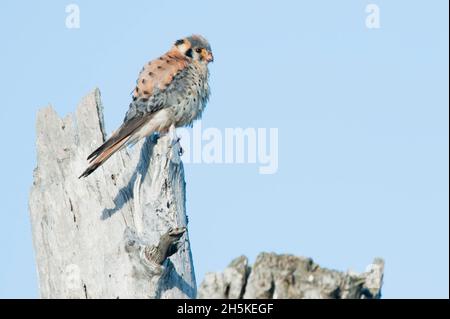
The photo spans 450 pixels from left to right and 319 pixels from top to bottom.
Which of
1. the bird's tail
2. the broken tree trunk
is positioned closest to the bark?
the broken tree trunk

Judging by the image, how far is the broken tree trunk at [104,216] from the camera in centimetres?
584

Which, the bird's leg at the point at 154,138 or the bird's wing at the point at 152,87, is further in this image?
the bird's wing at the point at 152,87

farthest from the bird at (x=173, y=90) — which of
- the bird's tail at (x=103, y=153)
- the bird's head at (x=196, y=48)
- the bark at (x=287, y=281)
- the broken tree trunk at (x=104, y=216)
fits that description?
the bark at (x=287, y=281)

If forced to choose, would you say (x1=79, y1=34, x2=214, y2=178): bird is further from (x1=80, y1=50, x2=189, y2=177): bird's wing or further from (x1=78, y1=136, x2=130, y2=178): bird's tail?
(x1=78, y1=136, x2=130, y2=178): bird's tail

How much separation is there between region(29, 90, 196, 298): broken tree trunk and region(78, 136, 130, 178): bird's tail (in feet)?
0.17

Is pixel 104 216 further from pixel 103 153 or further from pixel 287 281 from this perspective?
pixel 287 281

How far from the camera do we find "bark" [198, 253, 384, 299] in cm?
473

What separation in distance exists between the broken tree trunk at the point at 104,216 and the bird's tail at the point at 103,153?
0.05m

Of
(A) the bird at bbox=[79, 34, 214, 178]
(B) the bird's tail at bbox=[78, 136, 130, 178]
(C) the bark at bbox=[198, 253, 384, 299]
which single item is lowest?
(C) the bark at bbox=[198, 253, 384, 299]

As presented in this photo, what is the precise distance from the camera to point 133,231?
19.6 feet

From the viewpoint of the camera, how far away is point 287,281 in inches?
189

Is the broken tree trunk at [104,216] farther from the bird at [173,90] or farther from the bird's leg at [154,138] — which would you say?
the bird at [173,90]
